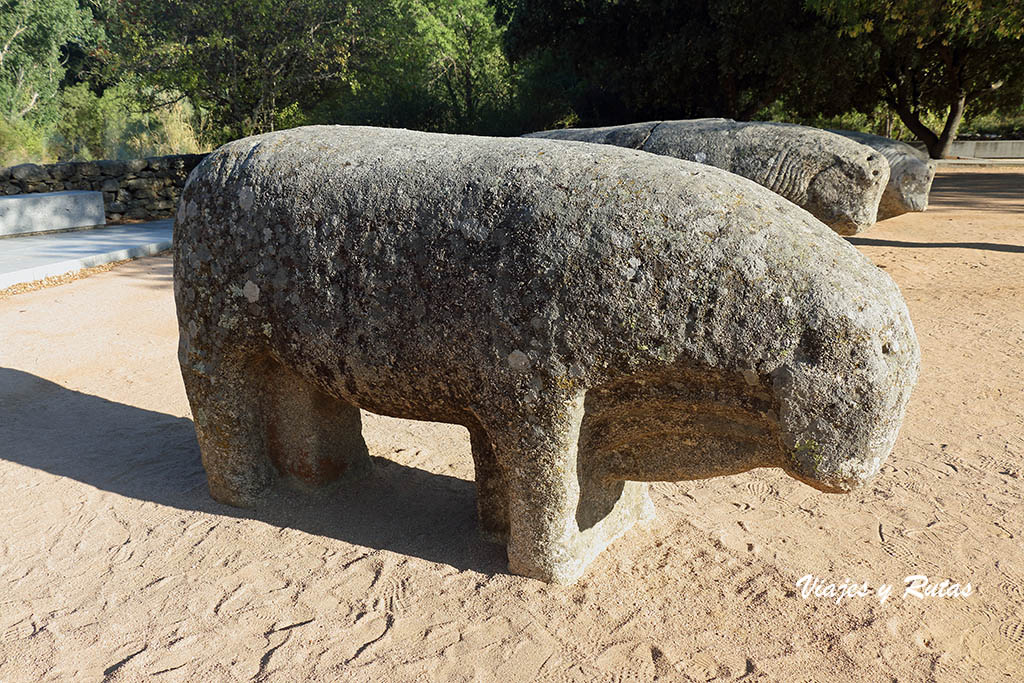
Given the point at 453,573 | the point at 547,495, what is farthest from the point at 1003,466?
the point at 453,573

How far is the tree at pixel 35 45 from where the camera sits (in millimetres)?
24844

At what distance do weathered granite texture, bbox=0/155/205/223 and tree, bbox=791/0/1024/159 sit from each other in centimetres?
1066

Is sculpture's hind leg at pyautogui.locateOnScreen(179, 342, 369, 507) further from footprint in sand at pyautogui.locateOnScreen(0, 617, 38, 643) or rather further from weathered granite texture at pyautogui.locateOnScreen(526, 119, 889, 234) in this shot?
weathered granite texture at pyautogui.locateOnScreen(526, 119, 889, 234)

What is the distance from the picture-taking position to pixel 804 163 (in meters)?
6.72

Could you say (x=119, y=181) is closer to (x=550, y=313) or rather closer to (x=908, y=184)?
(x=908, y=184)

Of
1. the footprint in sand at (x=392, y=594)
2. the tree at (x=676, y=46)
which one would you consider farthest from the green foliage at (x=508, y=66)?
the footprint in sand at (x=392, y=594)

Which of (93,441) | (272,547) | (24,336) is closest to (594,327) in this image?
(272,547)

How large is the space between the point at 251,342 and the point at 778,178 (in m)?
5.12

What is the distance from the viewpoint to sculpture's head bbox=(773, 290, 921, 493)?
7.21ft

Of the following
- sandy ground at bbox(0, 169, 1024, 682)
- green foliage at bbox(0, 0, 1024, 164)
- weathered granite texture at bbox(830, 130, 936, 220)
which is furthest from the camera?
green foliage at bbox(0, 0, 1024, 164)

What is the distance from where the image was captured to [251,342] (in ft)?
10.2

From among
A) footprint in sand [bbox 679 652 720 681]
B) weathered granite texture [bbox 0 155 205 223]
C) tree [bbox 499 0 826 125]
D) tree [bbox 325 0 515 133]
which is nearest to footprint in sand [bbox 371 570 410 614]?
footprint in sand [bbox 679 652 720 681]

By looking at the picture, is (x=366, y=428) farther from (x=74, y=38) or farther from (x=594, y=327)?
(x=74, y=38)

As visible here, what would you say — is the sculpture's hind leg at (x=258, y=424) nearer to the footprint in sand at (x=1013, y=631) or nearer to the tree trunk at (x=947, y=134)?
the footprint in sand at (x=1013, y=631)
